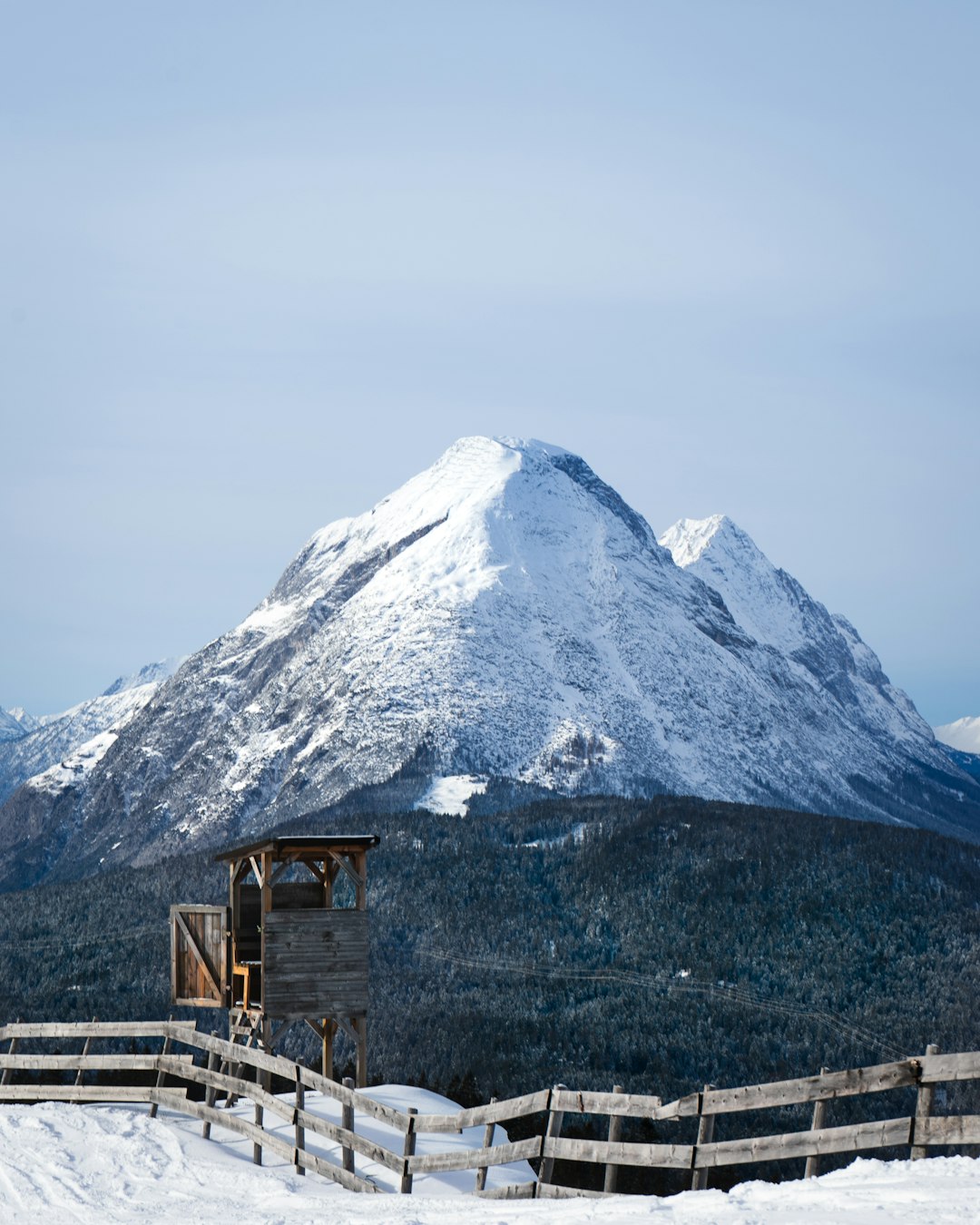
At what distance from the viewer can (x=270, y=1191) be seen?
826 inches

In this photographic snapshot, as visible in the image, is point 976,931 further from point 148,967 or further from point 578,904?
point 148,967

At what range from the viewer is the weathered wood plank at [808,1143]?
50.6 ft

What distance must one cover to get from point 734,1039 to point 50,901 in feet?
219

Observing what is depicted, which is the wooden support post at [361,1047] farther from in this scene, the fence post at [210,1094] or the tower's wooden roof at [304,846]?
the fence post at [210,1094]

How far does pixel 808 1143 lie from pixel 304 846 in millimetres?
18199

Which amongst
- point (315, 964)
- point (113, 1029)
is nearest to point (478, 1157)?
point (113, 1029)

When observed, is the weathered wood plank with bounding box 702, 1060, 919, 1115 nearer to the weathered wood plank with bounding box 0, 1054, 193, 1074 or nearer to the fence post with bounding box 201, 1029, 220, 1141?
the fence post with bounding box 201, 1029, 220, 1141

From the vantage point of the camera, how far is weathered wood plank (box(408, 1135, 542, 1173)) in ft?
60.3

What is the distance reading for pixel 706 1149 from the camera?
1645 cm

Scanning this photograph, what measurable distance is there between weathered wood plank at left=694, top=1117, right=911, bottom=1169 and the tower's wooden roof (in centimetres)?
1626

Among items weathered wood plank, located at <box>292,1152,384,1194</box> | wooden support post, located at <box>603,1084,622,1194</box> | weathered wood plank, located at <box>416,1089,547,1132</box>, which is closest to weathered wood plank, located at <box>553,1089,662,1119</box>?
wooden support post, located at <box>603,1084,622,1194</box>

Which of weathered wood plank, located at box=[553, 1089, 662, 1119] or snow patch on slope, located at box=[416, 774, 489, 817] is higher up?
snow patch on slope, located at box=[416, 774, 489, 817]

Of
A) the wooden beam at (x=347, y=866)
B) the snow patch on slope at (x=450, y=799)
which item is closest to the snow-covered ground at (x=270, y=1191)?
the wooden beam at (x=347, y=866)

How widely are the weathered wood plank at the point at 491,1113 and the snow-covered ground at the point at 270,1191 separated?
852mm
